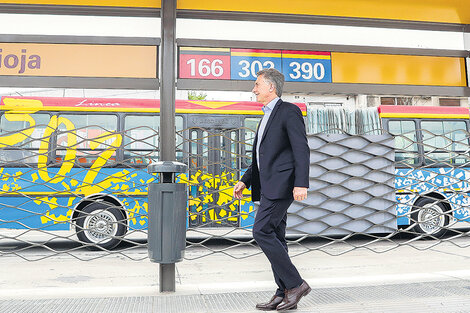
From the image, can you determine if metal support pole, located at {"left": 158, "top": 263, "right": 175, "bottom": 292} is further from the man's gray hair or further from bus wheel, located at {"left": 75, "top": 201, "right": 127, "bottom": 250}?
bus wheel, located at {"left": 75, "top": 201, "right": 127, "bottom": 250}

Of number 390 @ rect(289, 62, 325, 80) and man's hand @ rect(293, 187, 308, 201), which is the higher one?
number 390 @ rect(289, 62, 325, 80)

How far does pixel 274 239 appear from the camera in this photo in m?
3.04

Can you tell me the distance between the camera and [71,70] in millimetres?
4141

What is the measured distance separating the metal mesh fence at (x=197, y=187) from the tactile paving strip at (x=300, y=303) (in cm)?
116

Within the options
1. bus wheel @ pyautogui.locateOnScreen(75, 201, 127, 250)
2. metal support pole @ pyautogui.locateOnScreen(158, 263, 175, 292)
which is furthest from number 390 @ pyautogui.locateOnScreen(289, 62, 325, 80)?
bus wheel @ pyautogui.locateOnScreen(75, 201, 127, 250)

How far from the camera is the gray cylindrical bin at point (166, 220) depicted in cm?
353

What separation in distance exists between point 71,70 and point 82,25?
529 mm

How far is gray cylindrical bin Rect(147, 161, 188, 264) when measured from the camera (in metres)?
3.53

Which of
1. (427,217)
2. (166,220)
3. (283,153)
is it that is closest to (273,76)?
(283,153)

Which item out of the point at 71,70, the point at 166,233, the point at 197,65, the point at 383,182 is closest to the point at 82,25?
the point at 71,70

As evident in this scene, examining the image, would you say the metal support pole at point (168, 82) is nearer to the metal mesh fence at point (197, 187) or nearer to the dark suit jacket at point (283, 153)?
the metal mesh fence at point (197, 187)

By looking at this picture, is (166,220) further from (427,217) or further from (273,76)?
(427,217)

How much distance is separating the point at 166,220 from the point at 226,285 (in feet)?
3.48

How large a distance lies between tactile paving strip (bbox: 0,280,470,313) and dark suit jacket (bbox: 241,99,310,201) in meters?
1.00
